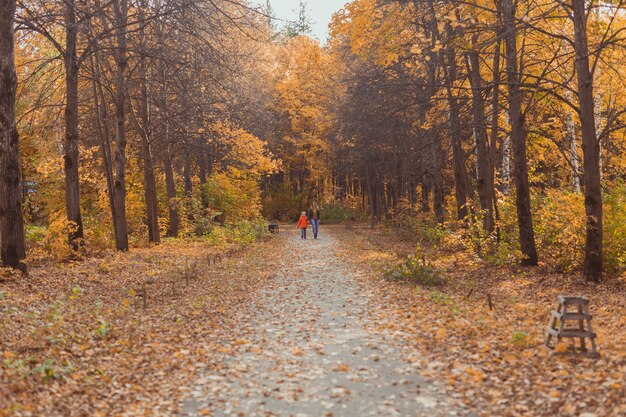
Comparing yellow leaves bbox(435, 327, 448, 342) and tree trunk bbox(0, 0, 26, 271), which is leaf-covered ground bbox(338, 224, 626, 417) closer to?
yellow leaves bbox(435, 327, 448, 342)

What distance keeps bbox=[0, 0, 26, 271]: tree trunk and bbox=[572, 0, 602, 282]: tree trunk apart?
11168mm

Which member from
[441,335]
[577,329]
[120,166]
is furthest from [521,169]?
[120,166]

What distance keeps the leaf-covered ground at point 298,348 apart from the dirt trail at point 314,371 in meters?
0.02

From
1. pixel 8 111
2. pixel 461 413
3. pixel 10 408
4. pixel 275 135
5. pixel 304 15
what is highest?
pixel 304 15

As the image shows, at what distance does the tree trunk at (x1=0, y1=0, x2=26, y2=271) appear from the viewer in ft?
35.4

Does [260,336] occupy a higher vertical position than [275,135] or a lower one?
lower

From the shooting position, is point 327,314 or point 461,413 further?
point 327,314

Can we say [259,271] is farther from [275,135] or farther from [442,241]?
[275,135]

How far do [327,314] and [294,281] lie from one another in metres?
4.09

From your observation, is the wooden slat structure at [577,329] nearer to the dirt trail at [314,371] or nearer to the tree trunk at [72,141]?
the dirt trail at [314,371]

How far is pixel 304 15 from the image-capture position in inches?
2212

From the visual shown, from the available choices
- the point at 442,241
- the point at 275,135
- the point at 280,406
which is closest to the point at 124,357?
the point at 280,406

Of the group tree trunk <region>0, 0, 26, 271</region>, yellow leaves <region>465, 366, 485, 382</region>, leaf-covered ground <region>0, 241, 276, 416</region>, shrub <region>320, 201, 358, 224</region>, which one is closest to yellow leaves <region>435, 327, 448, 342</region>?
yellow leaves <region>465, 366, 485, 382</region>

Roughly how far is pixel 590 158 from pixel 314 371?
751 cm
